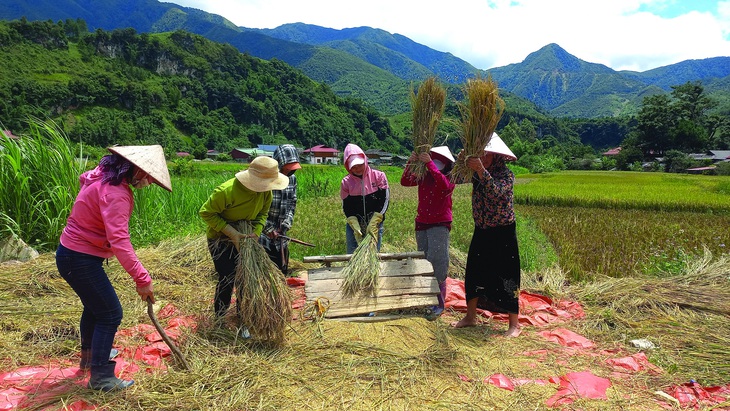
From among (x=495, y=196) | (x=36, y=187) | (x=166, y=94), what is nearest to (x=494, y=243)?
(x=495, y=196)

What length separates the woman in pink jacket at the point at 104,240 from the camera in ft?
6.69

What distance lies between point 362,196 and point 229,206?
1.25m

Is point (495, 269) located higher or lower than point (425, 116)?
lower

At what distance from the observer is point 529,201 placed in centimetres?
1281

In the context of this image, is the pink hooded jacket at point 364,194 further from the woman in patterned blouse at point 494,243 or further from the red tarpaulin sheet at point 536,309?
the red tarpaulin sheet at point 536,309

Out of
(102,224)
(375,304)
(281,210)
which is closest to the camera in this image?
(102,224)

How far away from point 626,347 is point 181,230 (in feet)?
17.2

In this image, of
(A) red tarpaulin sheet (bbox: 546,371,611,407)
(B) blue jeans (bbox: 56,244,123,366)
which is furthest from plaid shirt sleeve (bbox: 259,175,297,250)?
(A) red tarpaulin sheet (bbox: 546,371,611,407)

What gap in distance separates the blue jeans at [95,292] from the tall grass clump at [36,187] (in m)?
2.90

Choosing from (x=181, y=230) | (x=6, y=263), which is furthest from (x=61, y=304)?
(x=181, y=230)

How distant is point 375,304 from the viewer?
3379mm

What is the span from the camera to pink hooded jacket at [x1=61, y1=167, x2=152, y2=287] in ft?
6.63

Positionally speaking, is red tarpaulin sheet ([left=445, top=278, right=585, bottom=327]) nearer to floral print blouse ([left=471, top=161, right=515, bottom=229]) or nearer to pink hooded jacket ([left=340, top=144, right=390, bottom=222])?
floral print blouse ([left=471, top=161, right=515, bottom=229])

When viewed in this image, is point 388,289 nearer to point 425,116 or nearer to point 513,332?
point 513,332
